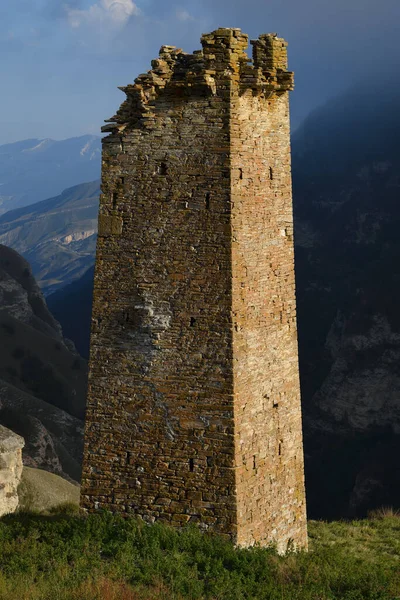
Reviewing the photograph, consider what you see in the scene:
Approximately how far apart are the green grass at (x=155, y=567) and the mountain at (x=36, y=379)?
2290 centimetres

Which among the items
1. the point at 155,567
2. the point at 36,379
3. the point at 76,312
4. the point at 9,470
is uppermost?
the point at 155,567

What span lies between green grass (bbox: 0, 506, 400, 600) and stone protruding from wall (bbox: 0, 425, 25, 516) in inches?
179

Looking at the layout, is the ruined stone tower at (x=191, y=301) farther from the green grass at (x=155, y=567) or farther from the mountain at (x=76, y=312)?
the mountain at (x=76, y=312)

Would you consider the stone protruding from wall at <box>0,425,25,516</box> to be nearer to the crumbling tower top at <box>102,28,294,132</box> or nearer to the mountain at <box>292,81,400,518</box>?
the crumbling tower top at <box>102,28,294,132</box>

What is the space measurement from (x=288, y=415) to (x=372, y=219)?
6685 centimetres

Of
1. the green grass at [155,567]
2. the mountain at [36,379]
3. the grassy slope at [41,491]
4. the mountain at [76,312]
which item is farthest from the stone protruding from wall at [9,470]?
the mountain at [76,312]

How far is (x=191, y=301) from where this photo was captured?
10617 mm

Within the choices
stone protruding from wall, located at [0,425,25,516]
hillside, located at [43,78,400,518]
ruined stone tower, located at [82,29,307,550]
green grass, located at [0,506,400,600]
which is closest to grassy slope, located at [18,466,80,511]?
stone protruding from wall, located at [0,425,25,516]

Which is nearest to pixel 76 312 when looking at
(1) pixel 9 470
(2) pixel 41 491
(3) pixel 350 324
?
(3) pixel 350 324

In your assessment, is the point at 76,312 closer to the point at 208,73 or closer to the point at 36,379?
the point at 36,379

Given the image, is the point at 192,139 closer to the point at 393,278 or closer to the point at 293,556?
the point at 293,556

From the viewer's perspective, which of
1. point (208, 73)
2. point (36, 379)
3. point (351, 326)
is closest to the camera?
point (208, 73)

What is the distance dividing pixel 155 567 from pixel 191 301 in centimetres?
340

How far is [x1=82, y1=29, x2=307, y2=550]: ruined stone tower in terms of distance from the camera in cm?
1052
